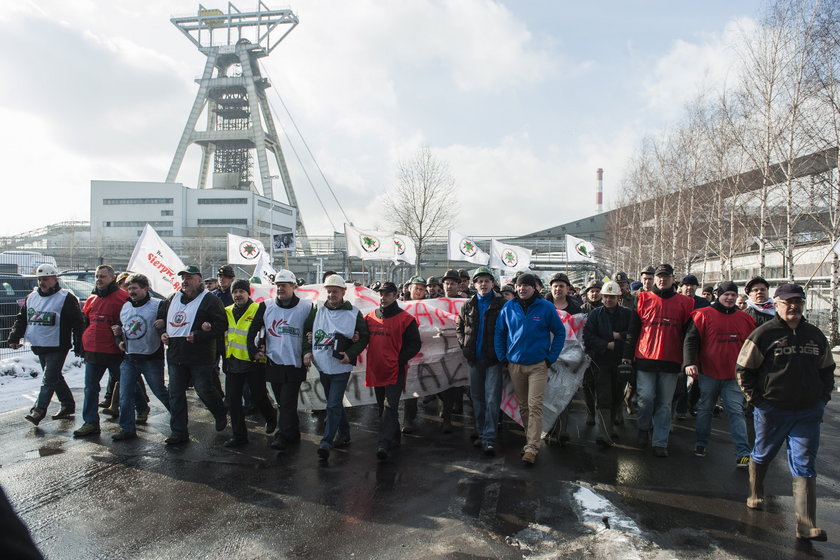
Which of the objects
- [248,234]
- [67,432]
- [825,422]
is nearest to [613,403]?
[825,422]

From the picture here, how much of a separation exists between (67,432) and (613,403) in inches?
272

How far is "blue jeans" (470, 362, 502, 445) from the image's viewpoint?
596 centimetres

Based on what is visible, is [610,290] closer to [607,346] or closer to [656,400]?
[607,346]

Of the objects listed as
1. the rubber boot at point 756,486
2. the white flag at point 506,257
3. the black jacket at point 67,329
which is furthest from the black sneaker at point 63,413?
the white flag at point 506,257

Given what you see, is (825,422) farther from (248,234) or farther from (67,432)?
(248,234)

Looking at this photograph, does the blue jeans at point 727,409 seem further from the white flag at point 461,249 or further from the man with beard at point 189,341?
the white flag at point 461,249

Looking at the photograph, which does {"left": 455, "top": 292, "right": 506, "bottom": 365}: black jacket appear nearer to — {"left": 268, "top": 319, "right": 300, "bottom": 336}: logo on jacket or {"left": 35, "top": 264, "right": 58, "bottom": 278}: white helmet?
{"left": 268, "top": 319, "right": 300, "bottom": 336}: logo on jacket

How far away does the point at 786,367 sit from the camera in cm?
414

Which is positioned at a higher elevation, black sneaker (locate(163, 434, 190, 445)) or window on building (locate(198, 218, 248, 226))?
window on building (locate(198, 218, 248, 226))

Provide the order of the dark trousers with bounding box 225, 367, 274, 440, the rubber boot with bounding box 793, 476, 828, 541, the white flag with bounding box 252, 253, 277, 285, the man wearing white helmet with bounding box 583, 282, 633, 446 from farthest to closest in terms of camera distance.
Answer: the white flag with bounding box 252, 253, 277, 285, the man wearing white helmet with bounding box 583, 282, 633, 446, the dark trousers with bounding box 225, 367, 274, 440, the rubber boot with bounding box 793, 476, 828, 541

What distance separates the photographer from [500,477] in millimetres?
5133

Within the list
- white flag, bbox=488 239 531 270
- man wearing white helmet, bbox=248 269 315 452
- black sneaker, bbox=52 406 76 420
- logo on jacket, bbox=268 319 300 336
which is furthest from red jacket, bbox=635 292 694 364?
white flag, bbox=488 239 531 270

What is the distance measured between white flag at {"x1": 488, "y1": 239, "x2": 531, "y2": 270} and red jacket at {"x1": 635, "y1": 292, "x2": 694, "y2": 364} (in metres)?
12.4

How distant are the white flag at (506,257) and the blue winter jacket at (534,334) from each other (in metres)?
12.9
